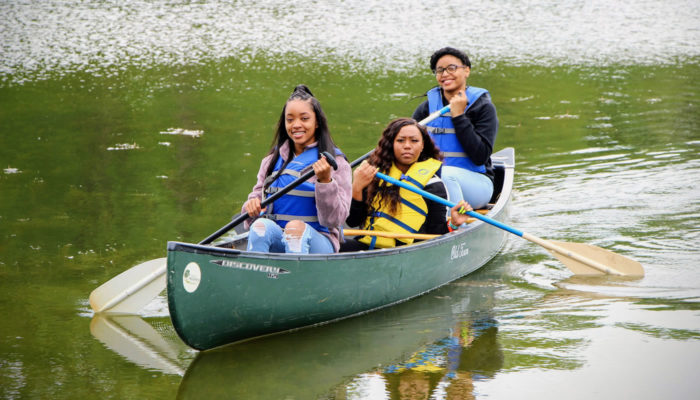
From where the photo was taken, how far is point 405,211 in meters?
5.55

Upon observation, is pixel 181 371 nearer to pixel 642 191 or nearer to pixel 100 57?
pixel 642 191

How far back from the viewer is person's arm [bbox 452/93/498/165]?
610 cm

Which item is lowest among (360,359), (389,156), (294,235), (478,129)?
(360,359)

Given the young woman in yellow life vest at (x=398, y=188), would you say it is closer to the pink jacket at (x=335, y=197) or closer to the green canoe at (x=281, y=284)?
the green canoe at (x=281, y=284)

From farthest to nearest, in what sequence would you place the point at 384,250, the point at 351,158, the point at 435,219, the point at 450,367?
1. the point at 351,158
2. the point at 435,219
3. the point at 384,250
4. the point at 450,367

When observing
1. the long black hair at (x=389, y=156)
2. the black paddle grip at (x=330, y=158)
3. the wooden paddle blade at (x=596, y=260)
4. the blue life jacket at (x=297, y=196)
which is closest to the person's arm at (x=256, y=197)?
the blue life jacket at (x=297, y=196)

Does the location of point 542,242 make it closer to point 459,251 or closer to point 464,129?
point 459,251

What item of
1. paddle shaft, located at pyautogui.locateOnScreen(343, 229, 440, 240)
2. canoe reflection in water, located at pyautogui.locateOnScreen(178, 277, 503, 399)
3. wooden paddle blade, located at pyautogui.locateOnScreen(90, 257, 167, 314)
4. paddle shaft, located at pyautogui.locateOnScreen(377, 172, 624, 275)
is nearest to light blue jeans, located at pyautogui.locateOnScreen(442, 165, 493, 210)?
paddle shaft, located at pyautogui.locateOnScreen(377, 172, 624, 275)

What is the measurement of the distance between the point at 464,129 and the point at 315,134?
62.3 inches

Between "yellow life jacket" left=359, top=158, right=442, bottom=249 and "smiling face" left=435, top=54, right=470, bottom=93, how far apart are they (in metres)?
0.96

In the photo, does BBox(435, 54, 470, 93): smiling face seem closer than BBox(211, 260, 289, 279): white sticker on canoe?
No

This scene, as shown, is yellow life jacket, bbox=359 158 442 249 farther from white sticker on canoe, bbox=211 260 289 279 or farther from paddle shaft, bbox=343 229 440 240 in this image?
white sticker on canoe, bbox=211 260 289 279

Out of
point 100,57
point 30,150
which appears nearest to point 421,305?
point 30,150

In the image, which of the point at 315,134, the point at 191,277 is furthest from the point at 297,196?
the point at 191,277
